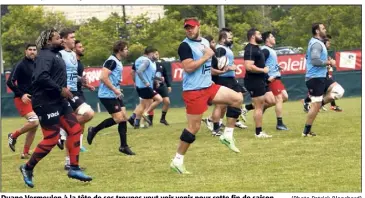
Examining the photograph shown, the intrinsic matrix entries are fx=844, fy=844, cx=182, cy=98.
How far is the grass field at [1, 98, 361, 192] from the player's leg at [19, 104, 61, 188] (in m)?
0.19

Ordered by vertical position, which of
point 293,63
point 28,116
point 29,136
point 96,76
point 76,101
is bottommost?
point 96,76

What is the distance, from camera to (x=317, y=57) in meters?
14.1

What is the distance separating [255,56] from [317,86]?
136cm

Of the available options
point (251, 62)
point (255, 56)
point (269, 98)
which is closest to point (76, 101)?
point (251, 62)

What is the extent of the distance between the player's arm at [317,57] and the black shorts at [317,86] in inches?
13.2

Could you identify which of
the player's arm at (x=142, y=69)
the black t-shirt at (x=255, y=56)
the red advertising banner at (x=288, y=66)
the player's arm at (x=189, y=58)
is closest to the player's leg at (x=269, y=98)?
the black t-shirt at (x=255, y=56)

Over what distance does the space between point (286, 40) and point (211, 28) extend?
10.3ft

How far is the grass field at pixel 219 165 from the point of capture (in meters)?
9.48

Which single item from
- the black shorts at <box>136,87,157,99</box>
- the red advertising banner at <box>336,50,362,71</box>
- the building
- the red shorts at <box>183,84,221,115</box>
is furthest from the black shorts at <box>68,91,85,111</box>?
the building

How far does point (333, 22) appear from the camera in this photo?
3164 centimetres

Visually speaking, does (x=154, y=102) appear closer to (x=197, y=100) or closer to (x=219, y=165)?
(x=219, y=165)

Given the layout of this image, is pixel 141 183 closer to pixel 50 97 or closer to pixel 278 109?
pixel 50 97

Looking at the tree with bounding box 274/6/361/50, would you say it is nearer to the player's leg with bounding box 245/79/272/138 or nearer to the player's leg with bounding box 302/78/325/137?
the player's leg with bounding box 245/79/272/138
